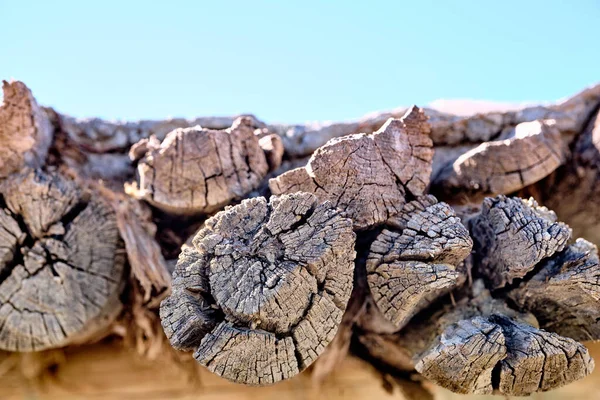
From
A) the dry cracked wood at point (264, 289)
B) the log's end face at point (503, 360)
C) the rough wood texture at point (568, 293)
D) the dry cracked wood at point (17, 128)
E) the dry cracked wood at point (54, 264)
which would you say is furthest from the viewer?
→ the dry cracked wood at point (17, 128)

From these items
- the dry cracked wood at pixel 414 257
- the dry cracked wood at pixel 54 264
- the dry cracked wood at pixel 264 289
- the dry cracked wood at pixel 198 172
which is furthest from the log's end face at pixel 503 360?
the dry cracked wood at pixel 54 264

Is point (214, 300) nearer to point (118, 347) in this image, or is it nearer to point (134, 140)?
point (118, 347)

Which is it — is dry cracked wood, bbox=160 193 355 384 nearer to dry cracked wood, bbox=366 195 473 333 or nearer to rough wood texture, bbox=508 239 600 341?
dry cracked wood, bbox=366 195 473 333

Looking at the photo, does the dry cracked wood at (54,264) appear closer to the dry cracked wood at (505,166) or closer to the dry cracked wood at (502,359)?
the dry cracked wood at (502,359)

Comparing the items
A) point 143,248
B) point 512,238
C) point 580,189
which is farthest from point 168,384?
point 580,189

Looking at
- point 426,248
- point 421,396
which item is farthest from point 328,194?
point 421,396

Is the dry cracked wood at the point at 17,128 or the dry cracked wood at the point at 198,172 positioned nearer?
the dry cracked wood at the point at 198,172

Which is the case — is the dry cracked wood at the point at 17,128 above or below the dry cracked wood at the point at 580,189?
above
